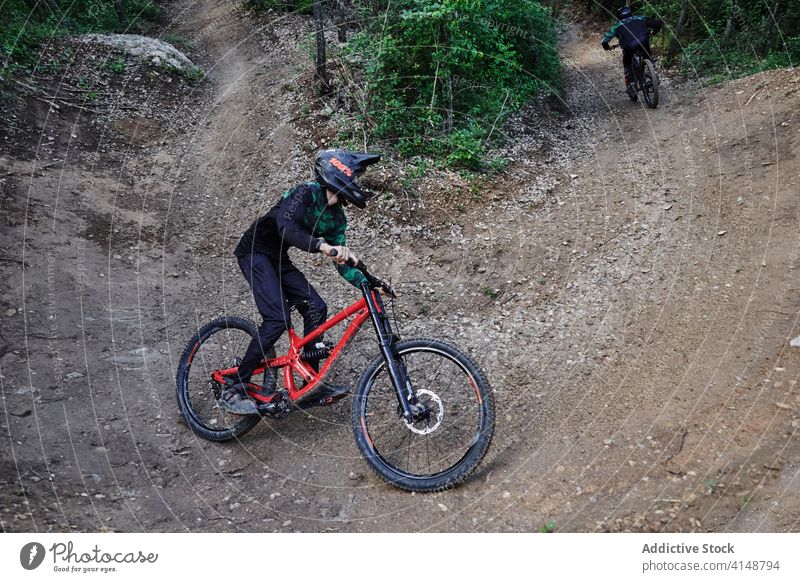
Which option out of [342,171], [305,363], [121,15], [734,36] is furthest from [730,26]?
[121,15]

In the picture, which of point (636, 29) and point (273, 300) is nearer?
point (273, 300)

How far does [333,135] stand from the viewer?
409 inches

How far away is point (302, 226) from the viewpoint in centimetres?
491

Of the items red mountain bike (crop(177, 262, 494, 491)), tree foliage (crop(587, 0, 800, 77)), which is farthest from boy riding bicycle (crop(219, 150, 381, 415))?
tree foliage (crop(587, 0, 800, 77))

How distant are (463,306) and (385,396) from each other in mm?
2086

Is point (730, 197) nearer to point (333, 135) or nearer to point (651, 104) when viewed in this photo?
point (651, 104)

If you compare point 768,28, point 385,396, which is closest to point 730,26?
point 768,28

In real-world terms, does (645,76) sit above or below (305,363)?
above

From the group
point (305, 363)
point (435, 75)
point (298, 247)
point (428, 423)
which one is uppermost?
point (435, 75)

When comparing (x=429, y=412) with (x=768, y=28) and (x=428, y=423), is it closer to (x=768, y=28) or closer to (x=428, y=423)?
(x=428, y=423)

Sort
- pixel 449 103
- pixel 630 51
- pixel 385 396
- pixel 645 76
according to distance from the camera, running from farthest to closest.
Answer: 1. pixel 645 76
2. pixel 630 51
3. pixel 449 103
4. pixel 385 396

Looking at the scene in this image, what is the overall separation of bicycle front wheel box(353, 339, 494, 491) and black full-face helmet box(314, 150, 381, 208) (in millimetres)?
1413

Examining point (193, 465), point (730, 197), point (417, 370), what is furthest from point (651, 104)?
point (193, 465)

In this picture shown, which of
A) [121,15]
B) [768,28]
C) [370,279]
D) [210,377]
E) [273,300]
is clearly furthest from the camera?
[121,15]
